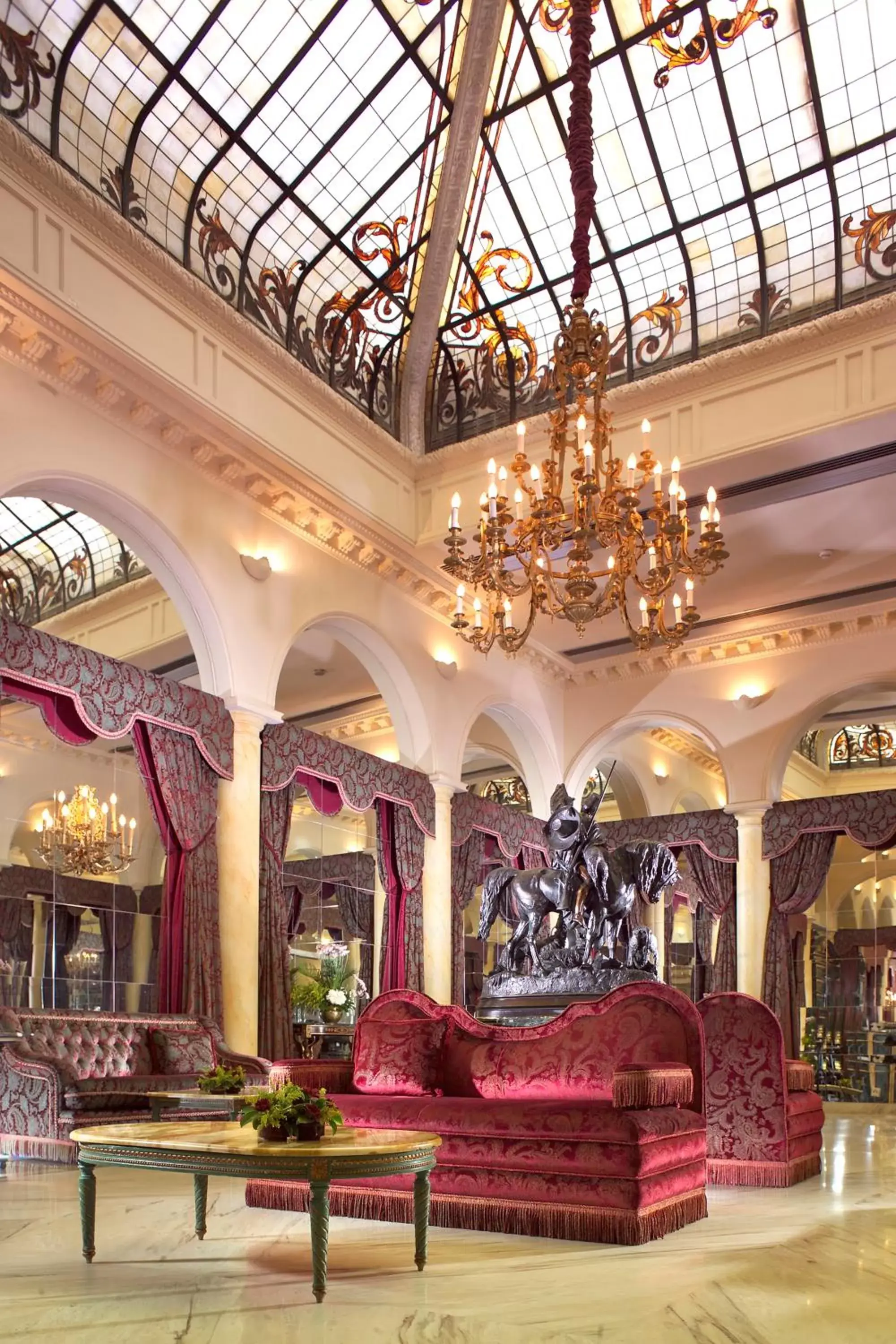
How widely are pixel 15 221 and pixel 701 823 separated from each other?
1043cm

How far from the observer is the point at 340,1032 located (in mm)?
11688

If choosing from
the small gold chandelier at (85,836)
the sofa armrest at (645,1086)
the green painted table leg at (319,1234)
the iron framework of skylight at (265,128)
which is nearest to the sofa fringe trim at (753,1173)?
the sofa armrest at (645,1086)

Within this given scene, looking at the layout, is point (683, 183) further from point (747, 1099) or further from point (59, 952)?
point (59, 952)

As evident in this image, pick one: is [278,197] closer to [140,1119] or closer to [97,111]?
[97,111]

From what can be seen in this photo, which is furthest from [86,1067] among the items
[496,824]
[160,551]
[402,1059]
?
[496,824]

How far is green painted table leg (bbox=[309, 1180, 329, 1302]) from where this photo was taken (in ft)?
13.2

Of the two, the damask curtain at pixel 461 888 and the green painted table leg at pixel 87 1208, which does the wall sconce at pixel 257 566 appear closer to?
the damask curtain at pixel 461 888

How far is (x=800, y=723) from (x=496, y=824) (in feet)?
12.7

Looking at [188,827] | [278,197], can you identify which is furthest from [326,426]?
[188,827]

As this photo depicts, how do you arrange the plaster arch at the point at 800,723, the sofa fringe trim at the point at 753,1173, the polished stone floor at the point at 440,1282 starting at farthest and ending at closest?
the plaster arch at the point at 800,723, the sofa fringe trim at the point at 753,1173, the polished stone floor at the point at 440,1282

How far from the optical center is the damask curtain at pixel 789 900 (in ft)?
44.8

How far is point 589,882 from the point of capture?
10094 millimetres

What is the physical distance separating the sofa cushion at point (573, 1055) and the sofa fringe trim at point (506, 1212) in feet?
2.24

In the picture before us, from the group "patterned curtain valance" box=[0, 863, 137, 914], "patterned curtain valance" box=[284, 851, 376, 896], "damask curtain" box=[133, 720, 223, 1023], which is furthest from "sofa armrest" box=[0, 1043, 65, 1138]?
"patterned curtain valance" box=[284, 851, 376, 896]
